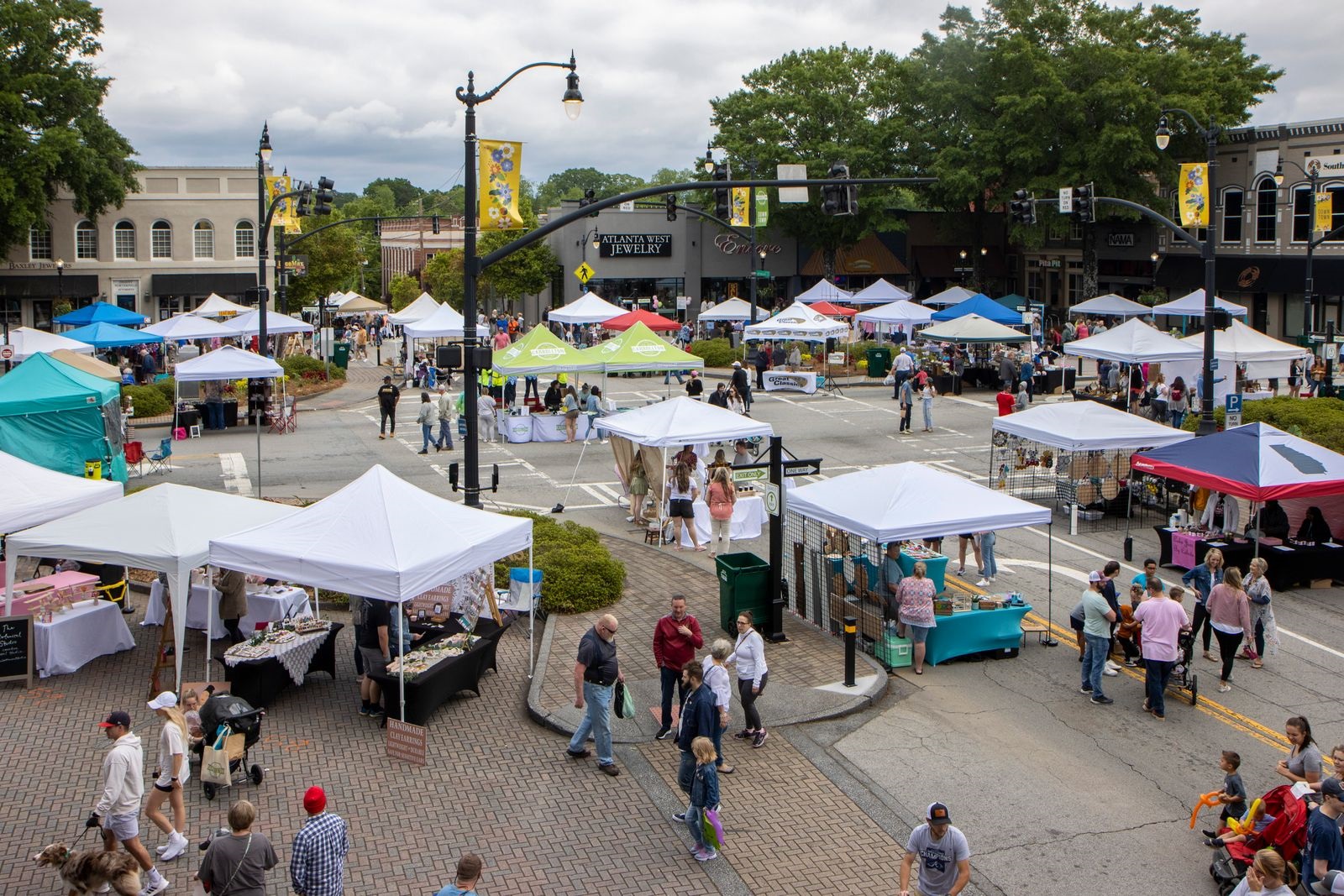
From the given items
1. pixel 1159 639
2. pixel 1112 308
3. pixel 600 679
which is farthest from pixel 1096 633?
pixel 1112 308

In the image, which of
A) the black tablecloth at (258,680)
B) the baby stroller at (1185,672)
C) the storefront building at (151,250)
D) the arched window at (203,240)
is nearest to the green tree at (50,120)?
the storefront building at (151,250)

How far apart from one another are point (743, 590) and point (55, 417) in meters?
14.1

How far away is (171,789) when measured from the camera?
1011cm

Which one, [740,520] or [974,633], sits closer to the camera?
[974,633]

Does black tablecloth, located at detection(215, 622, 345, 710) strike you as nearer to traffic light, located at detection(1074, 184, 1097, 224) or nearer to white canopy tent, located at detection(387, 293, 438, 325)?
traffic light, located at detection(1074, 184, 1097, 224)

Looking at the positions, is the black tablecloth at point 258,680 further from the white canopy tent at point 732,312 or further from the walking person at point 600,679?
the white canopy tent at point 732,312

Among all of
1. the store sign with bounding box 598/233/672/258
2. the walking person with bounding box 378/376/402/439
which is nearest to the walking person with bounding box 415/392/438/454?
the walking person with bounding box 378/376/402/439

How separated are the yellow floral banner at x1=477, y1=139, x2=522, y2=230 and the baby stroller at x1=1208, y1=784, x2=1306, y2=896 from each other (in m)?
12.6

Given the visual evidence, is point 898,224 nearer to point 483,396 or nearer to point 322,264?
point 322,264

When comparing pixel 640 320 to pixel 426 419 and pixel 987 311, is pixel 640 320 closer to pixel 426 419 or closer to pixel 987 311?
pixel 987 311

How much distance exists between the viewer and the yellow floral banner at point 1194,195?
3006 cm

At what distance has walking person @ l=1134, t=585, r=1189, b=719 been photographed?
43.1 feet

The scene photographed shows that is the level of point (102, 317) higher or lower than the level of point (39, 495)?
higher

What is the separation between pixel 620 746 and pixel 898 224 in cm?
5793
